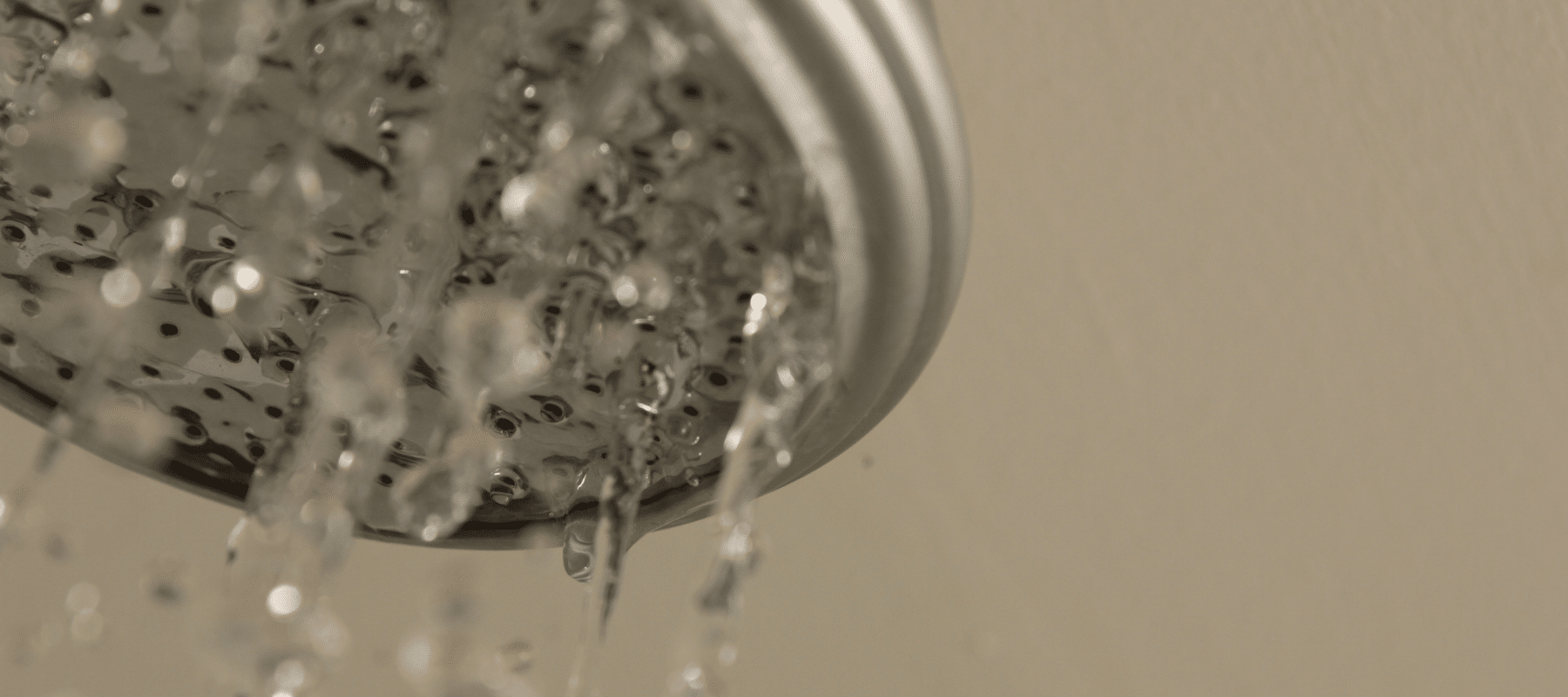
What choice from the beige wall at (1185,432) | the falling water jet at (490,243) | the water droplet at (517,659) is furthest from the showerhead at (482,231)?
the beige wall at (1185,432)

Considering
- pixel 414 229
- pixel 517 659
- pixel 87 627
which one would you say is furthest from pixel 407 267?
pixel 87 627

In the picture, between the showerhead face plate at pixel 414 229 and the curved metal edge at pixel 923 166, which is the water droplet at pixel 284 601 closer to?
the showerhead face plate at pixel 414 229

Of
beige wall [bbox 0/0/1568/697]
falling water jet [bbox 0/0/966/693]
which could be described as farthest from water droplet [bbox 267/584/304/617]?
beige wall [bbox 0/0/1568/697]

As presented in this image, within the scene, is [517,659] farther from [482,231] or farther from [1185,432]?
[1185,432]

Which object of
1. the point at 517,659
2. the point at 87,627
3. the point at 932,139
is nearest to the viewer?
the point at 932,139

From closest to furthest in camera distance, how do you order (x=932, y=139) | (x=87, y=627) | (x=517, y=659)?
(x=932, y=139) → (x=517, y=659) → (x=87, y=627)

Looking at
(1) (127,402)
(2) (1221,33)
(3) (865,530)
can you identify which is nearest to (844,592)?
(3) (865,530)

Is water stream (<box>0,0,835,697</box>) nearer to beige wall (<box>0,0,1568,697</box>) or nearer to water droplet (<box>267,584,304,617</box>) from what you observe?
water droplet (<box>267,584,304,617</box>)
